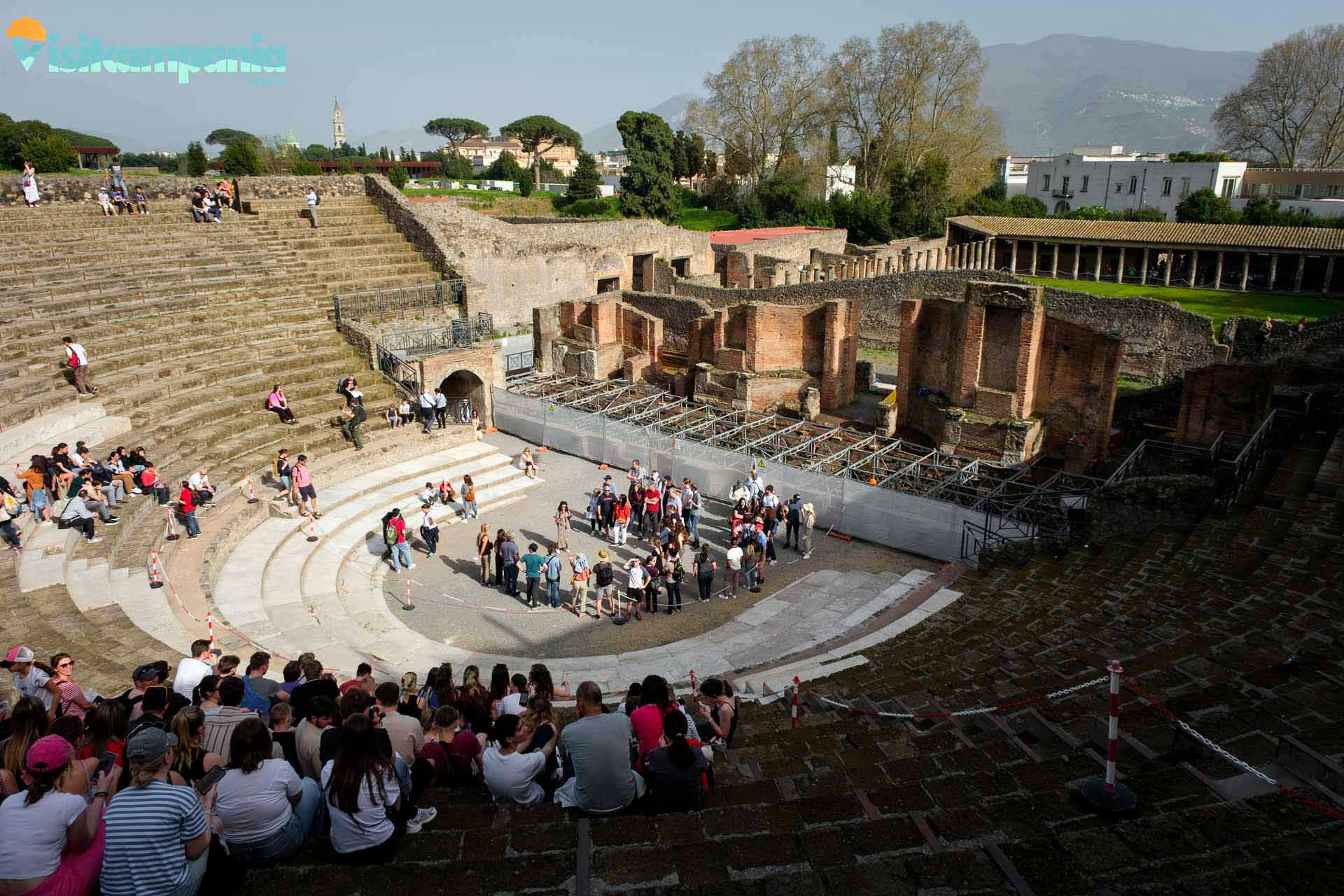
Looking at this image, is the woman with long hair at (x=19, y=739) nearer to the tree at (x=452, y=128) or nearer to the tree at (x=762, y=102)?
the tree at (x=762, y=102)

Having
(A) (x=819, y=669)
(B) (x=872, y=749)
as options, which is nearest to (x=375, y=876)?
(B) (x=872, y=749)

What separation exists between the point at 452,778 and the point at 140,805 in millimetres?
2171

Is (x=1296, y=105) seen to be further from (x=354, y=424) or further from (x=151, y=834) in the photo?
(x=151, y=834)

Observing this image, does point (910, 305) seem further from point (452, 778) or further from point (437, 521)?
point (452, 778)

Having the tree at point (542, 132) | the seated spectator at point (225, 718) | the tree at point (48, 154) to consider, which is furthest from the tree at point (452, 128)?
the seated spectator at point (225, 718)

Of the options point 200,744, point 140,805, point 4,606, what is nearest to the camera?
point 140,805

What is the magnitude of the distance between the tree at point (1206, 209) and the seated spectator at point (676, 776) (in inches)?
1999

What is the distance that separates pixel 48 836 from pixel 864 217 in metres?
52.4

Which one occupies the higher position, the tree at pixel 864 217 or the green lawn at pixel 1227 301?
the tree at pixel 864 217

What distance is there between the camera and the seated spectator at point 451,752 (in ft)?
19.5

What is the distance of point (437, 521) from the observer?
54.5 feet

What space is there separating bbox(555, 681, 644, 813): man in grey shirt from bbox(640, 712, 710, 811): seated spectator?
142mm

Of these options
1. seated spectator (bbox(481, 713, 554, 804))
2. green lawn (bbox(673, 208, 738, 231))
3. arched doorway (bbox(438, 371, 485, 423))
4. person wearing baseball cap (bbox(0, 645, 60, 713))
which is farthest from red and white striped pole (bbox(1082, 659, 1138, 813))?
green lawn (bbox(673, 208, 738, 231))

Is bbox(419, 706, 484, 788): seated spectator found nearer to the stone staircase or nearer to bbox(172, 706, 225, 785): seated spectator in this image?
bbox(172, 706, 225, 785): seated spectator
